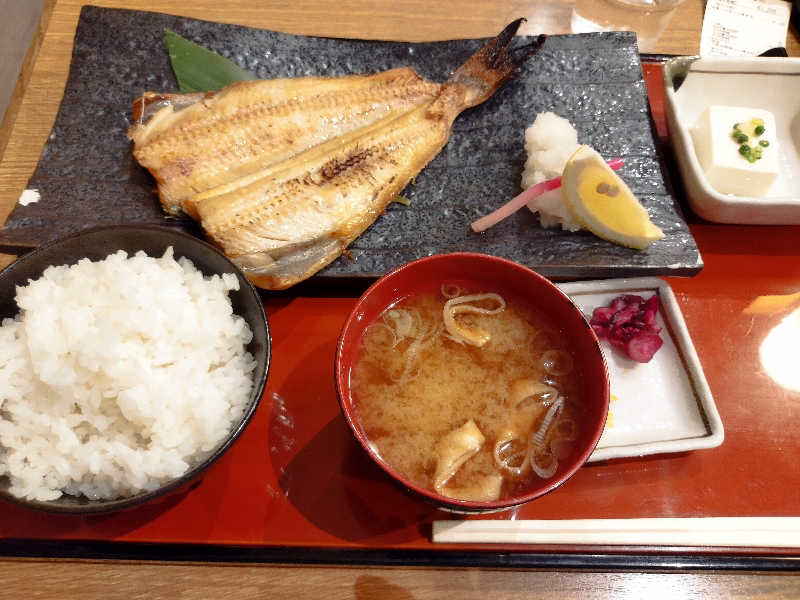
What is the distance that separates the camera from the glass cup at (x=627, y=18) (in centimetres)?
266

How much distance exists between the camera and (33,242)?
75.0 inches

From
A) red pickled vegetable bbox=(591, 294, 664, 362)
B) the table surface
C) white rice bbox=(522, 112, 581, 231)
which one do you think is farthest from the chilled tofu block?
red pickled vegetable bbox=(591, 294, 664, 362)

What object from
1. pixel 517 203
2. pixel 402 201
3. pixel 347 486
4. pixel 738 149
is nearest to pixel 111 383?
pixel 347 486

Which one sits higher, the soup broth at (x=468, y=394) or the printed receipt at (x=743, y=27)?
the printed receipt at (x=743, y=27)

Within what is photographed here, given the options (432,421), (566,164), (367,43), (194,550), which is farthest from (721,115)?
(194,550)

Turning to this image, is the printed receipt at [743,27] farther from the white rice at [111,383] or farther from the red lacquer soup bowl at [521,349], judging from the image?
the white rice at [111,383]

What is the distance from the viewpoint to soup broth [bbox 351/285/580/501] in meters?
1.37

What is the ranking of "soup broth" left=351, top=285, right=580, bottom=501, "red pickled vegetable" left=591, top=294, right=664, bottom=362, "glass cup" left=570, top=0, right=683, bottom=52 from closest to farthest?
"soup broth" left=351, top=285, right=580, bottom=501 < "red pickled vegetable" left=591, top=294, right=664, bottom=362 < "glass cup" left=570, top=0, right=683, bottom=52

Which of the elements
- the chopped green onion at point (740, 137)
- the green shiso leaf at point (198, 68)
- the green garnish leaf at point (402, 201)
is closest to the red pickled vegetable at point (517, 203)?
the green garnish leaf at point (402, 201)

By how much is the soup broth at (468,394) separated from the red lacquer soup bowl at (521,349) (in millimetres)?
21

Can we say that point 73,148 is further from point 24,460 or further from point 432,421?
point 432,421

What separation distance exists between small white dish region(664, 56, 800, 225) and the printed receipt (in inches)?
15.8

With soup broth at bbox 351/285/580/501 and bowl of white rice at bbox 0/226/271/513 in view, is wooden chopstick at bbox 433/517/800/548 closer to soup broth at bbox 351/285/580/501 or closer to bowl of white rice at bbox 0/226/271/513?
soup broth at bbox 351/285/580/501

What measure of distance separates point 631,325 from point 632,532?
62cm
